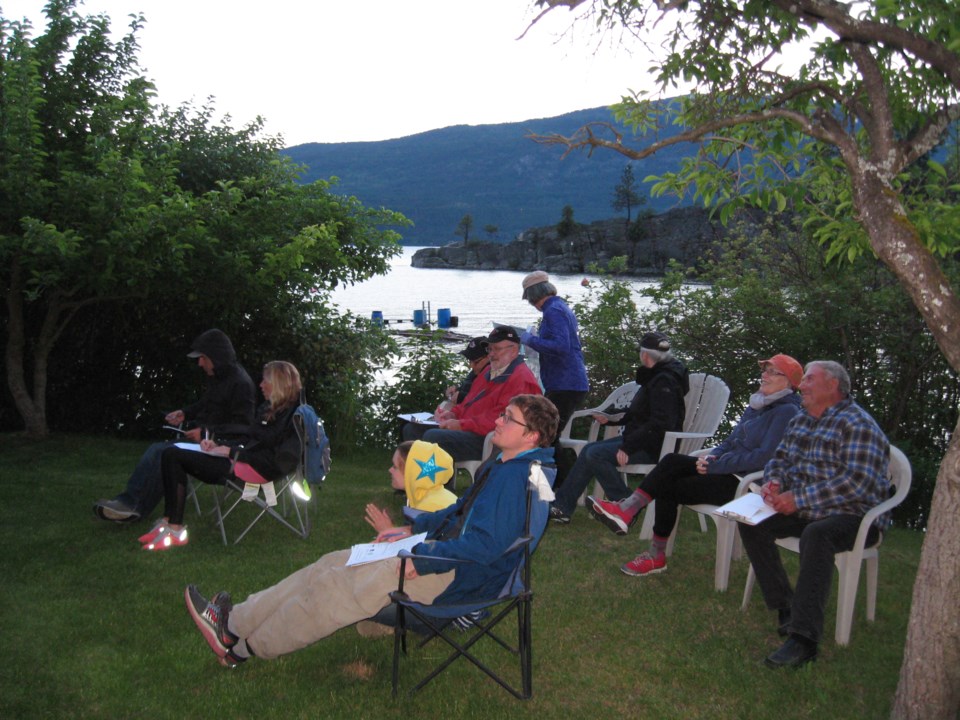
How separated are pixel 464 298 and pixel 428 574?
7143 cm

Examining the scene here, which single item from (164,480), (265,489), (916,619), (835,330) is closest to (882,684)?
(916,619)

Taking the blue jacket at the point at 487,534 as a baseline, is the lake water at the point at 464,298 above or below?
below

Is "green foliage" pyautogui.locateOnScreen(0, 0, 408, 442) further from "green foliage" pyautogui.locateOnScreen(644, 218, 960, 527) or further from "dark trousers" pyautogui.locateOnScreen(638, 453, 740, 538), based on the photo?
"dark trousers" pyautogui.locateOnScreen(638, 453, 740, 538)

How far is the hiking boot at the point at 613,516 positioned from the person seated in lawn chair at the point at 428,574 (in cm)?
200

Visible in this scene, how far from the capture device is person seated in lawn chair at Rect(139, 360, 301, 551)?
18.8ft

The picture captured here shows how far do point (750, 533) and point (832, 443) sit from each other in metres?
0.61

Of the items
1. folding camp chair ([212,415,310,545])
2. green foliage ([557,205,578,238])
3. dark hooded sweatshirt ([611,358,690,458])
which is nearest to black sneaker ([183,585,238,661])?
folding camp chair ([212,415,310,545])

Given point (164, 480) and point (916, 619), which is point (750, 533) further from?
point (164, 480)

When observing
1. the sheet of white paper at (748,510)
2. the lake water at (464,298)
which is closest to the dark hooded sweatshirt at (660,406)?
the sheet of white paper at (748,510)

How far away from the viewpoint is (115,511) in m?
5.98

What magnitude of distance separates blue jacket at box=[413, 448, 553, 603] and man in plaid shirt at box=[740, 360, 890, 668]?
53.1 inches

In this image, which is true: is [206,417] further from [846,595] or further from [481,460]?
[846,595]

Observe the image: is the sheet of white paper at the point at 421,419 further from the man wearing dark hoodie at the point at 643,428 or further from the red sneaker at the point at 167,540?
the red sneaker at the point at 167,540

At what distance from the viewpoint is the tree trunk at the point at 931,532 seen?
323cm
